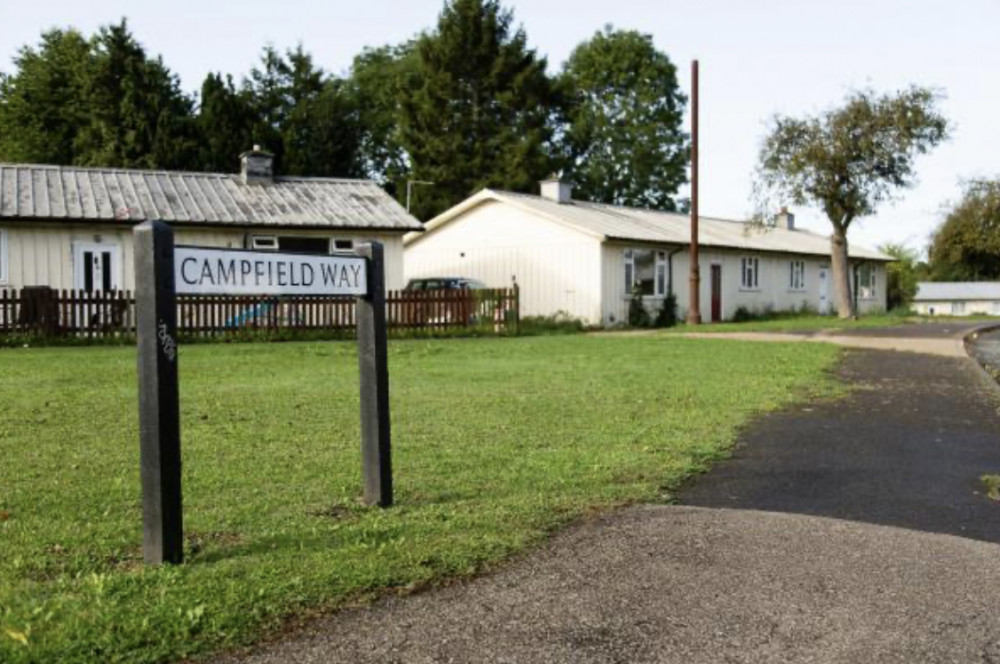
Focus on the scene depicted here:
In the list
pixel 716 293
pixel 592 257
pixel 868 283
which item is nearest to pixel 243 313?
pixel 592 257

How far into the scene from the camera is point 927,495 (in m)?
6.25

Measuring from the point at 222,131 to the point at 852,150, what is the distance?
29881 mm

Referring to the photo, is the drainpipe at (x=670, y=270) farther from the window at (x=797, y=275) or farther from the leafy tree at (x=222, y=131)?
the leafy tree at (x=222, y=131)

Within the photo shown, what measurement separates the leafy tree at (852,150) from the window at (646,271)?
24.7ft

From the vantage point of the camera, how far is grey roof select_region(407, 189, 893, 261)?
33.9 m

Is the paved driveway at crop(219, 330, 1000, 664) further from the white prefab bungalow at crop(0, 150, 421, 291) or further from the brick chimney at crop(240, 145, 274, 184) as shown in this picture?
the brick chimney at crop(240, 145, 274, 184)

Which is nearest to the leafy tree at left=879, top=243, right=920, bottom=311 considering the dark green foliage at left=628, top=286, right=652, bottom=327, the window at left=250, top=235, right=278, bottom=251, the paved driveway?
the dark green foliage at left=628, top=286, right=652, bottom=327

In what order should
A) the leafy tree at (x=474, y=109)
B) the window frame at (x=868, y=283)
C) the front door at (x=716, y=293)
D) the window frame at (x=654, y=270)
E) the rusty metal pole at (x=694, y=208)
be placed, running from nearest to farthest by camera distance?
the rusty metal pole at (x=694, y=208) < the window frame at (x=654, y=270) < the front door at (x=716, y=293) < the window frame at (x=868, y=283) < the leafy tree at (x=474, y=109)

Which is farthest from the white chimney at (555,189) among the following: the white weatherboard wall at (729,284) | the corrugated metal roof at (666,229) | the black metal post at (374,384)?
the black metal post at (374,384)

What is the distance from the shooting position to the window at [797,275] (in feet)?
147

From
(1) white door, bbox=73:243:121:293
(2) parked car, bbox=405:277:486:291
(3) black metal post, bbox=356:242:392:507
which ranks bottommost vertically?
(3) black metal post, bbox=356:242:392:507

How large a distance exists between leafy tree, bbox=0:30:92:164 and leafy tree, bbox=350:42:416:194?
1792cm

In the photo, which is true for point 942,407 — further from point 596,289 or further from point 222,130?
point 222,130

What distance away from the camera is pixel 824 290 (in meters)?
48.2
